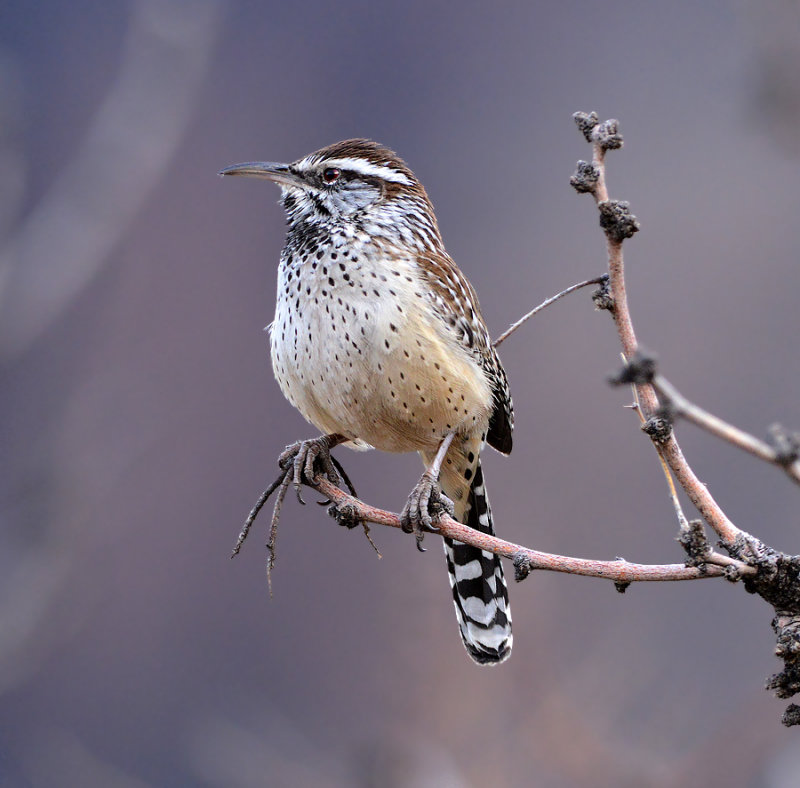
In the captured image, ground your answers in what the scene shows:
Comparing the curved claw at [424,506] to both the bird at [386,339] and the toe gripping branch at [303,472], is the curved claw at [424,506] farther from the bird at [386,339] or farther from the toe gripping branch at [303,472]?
the toe gripping branch at [303,472]

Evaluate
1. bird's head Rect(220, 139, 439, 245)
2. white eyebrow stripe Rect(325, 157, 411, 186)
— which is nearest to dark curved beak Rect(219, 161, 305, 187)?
bird's head Rect(220, 139, 439, 245)

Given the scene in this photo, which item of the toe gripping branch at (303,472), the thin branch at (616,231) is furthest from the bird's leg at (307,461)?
the thin branch at (616,231)

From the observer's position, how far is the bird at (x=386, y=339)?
2.96 m

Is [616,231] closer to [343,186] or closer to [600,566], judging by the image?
[600,566]

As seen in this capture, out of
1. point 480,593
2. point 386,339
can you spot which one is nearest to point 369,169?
point 386,339

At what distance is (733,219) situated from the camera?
747cm

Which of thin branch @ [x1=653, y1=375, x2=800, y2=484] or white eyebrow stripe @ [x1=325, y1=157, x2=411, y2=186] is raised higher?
white eyebrow stripe @ [x1=325, y1=157, x2=411, y2=186]

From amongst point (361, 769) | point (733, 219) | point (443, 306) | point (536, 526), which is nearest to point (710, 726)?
point (536, 526)

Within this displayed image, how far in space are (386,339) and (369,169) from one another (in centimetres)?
66

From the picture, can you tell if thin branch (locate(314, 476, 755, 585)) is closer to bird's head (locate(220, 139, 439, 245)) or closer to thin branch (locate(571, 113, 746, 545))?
thin branch (locate(571, 113, 746, 545))

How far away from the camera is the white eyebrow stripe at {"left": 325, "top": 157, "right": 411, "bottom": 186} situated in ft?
10.8

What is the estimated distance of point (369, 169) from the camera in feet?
11.0

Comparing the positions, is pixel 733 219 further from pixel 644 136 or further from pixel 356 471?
pixel 356 471

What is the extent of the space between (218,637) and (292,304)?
11.4 feet
